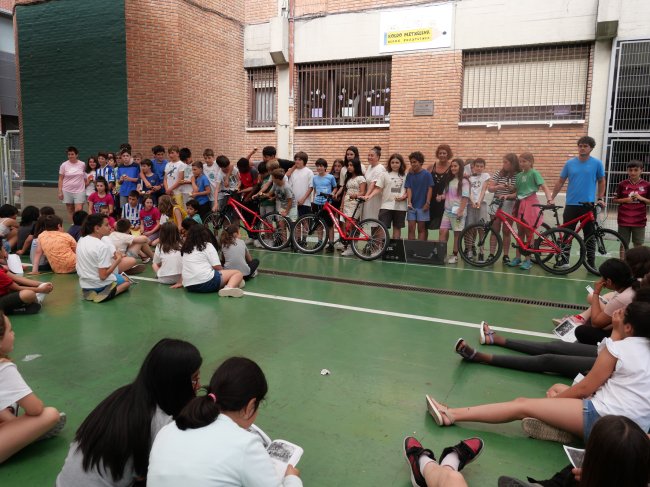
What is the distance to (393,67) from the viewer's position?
1301 centimetres

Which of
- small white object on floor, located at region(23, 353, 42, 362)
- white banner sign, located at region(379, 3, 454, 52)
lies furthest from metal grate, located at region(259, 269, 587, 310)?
white banner sign, located at region(379, 3, 454, 52)

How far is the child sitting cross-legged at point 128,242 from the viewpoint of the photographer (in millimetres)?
7969

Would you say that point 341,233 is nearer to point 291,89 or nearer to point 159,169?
point 159,169

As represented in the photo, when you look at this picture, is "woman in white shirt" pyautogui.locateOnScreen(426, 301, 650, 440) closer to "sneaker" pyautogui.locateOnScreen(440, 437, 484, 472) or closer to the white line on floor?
"sneaker" pyautogui.locateOnScreen(440, 437, 484, 472)

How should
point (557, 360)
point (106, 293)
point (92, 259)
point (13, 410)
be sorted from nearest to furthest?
point (13, 410) → point (557, 360) → point (92, 259) → point (106, 293)

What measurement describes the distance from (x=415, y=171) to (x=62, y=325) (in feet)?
18.7

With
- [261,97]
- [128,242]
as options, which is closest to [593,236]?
[128,242]

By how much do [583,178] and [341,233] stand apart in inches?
152

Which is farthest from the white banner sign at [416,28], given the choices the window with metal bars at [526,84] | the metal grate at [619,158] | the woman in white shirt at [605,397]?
the woman in white shirt at [605,397]

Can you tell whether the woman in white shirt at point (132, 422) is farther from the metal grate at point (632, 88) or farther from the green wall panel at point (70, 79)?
the green wall panel at point (70, 79)

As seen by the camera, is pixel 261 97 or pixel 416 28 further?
pixel 261 97

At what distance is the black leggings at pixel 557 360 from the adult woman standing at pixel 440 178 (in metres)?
4.49

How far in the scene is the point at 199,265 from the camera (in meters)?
6.32

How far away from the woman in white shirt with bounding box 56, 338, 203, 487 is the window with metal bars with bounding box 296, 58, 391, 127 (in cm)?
1191
